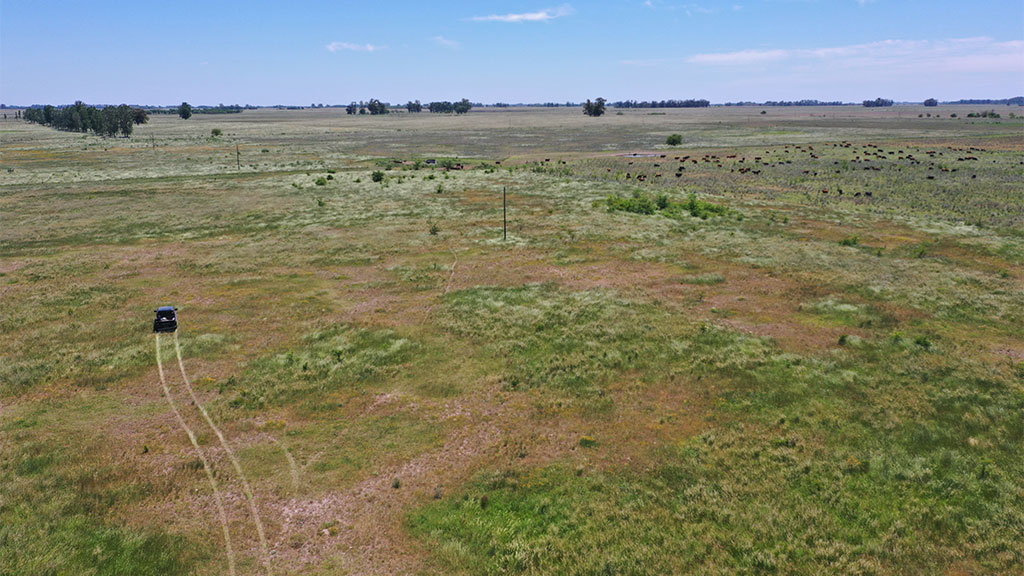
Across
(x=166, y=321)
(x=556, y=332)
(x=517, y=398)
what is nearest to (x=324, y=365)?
(x=517, y=398)

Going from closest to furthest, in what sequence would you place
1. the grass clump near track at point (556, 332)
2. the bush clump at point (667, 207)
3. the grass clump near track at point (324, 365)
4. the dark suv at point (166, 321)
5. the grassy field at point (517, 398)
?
1. the grassy field at point (517, 398)
2. the grass clump near track at point (324, 365)
3. the grass clump near track at point (556, 332)
4. the dark suv at point (166, 321)
5. the bush clump at point (667, 207)

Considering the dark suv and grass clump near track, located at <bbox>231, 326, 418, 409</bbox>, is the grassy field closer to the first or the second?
grass clump near track, located at <bbox>231, 326, 418, 409</bbox>

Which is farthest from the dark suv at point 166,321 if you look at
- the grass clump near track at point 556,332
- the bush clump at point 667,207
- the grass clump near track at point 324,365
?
the bush clump at point 667,207

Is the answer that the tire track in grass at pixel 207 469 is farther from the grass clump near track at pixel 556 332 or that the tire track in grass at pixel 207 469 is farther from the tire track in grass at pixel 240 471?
the grass clump near track at pixel 556 332

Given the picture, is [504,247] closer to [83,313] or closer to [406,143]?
[83,313]

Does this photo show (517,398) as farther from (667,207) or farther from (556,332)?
(667,207)

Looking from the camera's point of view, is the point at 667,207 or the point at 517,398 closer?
the point at 517,398

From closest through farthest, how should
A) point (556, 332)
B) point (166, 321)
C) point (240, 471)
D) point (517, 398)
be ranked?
1. point (240, 471)
2. point (517, 398)
3. point (166, 321)
4. point (556, 332)
